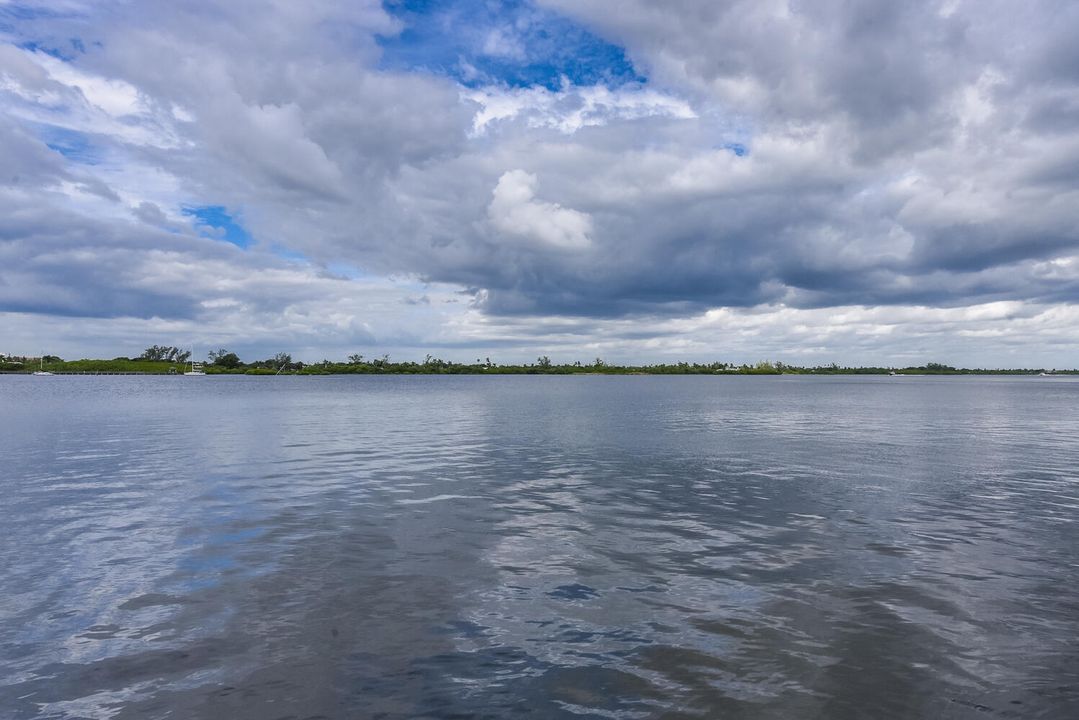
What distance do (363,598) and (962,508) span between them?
25022mm

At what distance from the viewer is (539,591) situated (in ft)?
54.2

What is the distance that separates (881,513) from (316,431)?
49630mm

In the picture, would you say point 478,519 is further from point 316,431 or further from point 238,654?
point 316,431

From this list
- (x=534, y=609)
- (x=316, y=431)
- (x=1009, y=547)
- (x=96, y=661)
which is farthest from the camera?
(x=316, y=431)

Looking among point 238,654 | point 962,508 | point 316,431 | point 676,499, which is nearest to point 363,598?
point 238,654

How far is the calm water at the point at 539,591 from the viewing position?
11.3 meters

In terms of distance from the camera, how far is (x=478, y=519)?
24.6 meters

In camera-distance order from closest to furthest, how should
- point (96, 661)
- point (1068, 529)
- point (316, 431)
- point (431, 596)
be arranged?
point (96, 661), point (431, 596), point (1068, 529), point (316, 431)

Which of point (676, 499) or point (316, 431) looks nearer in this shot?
point (676, 499)

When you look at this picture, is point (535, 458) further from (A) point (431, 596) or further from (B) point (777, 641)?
(B) point (777, 641)

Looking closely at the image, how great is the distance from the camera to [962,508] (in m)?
26.9

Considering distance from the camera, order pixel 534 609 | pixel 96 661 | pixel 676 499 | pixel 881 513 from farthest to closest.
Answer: pixel 676 499 → pixel 881 513 → pixel 534 609 → pixel 96 661

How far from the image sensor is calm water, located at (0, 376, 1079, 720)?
37.2ft

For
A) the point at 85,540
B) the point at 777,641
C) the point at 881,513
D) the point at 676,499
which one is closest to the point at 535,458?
the point at 676,499
